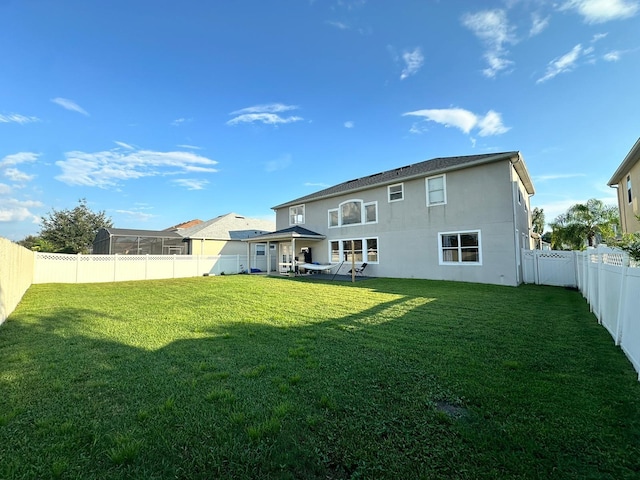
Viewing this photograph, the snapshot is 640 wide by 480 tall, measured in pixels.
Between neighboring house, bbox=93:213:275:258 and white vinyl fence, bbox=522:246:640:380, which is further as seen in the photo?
neighboring house, bbox=93:213:275:258

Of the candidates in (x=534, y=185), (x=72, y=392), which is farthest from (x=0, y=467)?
(x=534, y=185)

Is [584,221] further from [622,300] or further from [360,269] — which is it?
[622,300]

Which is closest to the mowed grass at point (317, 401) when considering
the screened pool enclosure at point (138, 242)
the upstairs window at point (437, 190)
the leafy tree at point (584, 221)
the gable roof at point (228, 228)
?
the upstairs window at point (437, 190)

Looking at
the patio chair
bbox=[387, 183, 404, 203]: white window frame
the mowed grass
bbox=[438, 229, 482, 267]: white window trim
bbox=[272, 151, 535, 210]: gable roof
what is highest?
bbox=[272, 151, 535, 210]: gable roof

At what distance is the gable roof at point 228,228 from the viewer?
24.4m

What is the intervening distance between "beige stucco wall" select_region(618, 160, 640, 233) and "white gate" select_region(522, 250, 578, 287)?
106 inches

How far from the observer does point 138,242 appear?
2214 centimetres

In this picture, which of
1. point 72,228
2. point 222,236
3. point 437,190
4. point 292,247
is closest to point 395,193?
point 437,190

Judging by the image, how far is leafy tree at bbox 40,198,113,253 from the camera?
87.8ft

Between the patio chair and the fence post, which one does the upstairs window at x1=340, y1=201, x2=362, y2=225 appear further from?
the fence post

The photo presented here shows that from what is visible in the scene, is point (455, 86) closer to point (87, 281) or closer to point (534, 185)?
point (534, 185)

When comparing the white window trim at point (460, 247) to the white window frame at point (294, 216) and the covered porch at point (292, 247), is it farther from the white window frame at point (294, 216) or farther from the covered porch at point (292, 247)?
the white window frame at point (294, 216)

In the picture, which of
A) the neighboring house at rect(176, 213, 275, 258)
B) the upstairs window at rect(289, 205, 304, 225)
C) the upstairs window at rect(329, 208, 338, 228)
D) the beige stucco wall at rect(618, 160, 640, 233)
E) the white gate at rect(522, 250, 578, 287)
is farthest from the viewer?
the neighboring house at rect(176, 213, 275, 258)

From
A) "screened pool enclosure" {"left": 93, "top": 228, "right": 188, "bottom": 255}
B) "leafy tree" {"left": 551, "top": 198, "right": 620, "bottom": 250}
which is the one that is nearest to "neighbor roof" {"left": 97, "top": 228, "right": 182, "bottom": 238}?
"screened pool enclosure" {"left": 93, "top": 228, "right": 188, "bottom": 255}
